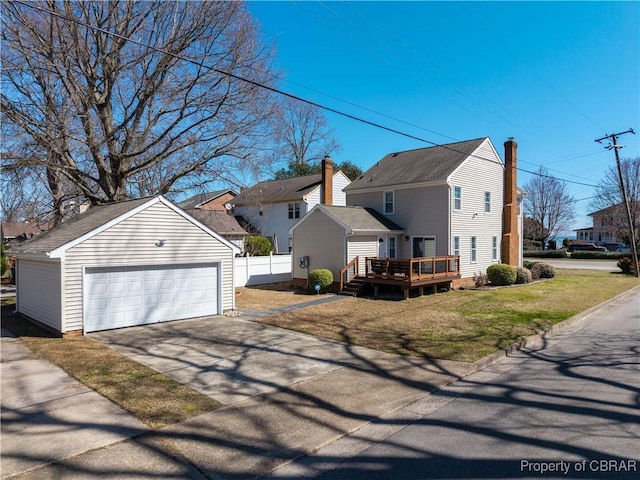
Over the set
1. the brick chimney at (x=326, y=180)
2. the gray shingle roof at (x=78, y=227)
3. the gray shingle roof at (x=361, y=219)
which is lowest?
the gray shingle roof at (x=78, y=227)

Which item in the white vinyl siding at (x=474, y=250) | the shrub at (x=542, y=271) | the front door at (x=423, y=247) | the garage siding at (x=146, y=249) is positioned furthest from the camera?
the shrub at (x=542, y=271)

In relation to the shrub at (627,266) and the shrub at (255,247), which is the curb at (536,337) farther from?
the shrub at (255,247)

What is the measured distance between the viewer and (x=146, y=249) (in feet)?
40.5

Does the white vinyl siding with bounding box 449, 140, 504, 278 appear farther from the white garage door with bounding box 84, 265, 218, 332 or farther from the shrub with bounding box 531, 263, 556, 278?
the white garage door with bounding box 84, 265, 218, 332

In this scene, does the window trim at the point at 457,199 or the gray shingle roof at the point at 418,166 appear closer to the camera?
the window trim at the point at 457,199

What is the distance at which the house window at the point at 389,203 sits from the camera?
75.4 feet

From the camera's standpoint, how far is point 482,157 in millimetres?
22969

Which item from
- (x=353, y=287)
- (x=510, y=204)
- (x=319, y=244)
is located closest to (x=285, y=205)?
(x=319, y=244)

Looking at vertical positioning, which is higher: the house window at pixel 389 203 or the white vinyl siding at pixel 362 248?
the house window at pixel 389 203

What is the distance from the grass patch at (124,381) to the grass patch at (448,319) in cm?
475

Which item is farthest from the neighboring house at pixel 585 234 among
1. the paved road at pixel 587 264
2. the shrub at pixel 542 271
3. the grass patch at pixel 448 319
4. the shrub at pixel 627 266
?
the grass patch at pixel 448 319

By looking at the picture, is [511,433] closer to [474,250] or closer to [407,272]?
[407,272]

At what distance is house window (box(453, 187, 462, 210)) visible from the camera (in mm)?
21016

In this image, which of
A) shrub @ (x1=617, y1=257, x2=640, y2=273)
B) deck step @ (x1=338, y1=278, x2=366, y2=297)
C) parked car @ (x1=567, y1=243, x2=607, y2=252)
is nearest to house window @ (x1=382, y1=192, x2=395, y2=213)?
deck step @ (x1=338, y1=278, x2=366, y2=297)
